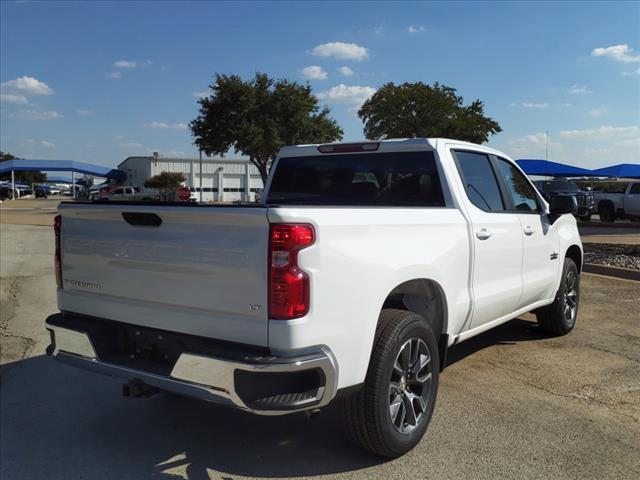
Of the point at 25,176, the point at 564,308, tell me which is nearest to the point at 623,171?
the point at 564,308

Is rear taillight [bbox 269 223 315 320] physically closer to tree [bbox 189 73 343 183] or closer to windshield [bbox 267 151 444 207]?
windshield [bbox 267 151 444 207]

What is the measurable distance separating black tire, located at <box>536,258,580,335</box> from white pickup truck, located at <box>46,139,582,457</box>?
1699mm

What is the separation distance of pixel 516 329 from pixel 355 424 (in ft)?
12.7

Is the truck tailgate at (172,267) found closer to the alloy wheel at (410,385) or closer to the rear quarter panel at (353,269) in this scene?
the rear quarter panel at (353,269)

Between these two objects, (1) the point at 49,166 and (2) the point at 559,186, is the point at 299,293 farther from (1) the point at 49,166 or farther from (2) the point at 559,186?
(1) the point at 49,166

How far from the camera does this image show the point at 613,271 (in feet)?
32.1

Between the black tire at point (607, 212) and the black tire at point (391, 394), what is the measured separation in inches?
975

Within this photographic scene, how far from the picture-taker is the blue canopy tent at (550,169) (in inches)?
1372

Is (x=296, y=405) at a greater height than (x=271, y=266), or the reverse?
(x=271, y=266)

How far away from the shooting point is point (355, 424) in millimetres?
3279

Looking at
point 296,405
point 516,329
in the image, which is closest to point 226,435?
point 296,405

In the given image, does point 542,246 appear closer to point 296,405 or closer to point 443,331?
point 443,331

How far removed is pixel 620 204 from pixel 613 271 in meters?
17.2

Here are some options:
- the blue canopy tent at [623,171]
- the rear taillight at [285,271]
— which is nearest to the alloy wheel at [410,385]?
the rear taillight at [285,271]
